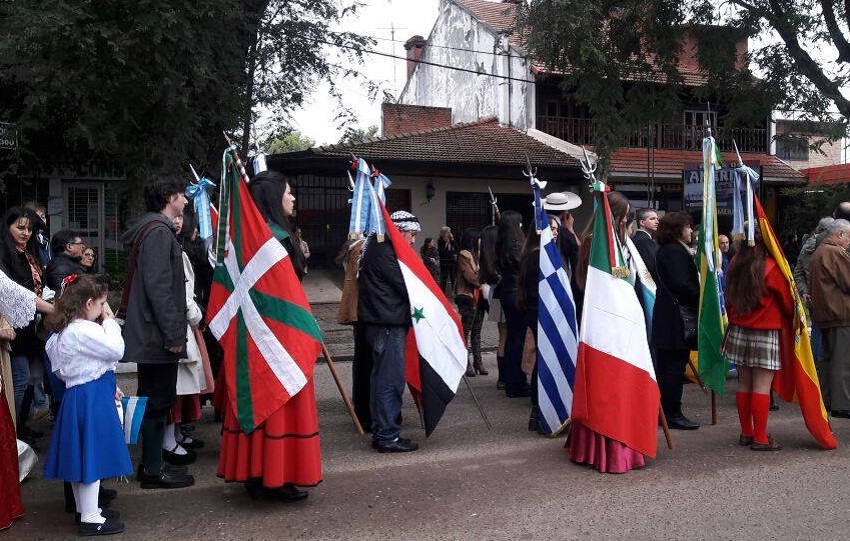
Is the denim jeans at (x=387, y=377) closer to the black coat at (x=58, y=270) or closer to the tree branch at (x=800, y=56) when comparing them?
the black coat at (x=58, y=270)

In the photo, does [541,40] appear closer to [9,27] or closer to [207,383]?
[9,27]

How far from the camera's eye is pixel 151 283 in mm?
4742

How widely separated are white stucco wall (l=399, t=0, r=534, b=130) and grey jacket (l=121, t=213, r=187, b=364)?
1950 cm

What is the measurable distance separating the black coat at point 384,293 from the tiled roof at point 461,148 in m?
13.6

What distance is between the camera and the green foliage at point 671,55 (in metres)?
14.2

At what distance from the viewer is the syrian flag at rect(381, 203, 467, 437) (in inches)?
229

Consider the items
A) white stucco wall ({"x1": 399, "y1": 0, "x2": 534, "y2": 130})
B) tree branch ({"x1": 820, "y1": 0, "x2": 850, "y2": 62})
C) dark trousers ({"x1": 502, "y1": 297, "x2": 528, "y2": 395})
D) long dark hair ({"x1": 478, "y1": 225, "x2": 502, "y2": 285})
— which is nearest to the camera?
dark trousers ({"x1": 502, "y1": 297, "x2": 528, "y2": 395})

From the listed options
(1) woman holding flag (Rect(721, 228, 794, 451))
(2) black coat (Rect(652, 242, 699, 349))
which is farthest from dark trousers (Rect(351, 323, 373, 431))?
(1) woman holding flag (Rect(721, 228, 794, 451))

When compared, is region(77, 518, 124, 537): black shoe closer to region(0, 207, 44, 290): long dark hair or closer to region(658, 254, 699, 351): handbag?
region(0, 207, 44, 290): long dark hair

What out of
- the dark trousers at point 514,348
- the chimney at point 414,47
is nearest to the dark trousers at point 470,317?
the dark trousers at point 514,348

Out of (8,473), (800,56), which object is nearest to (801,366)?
(8,473)

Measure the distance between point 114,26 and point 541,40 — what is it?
7.51 metres

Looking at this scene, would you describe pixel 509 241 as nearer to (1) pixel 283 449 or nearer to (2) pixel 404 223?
(2) pixel 404 223

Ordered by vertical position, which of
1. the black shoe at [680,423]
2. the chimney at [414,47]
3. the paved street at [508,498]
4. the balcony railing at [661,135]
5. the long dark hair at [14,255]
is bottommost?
the paved street at [508,498]
